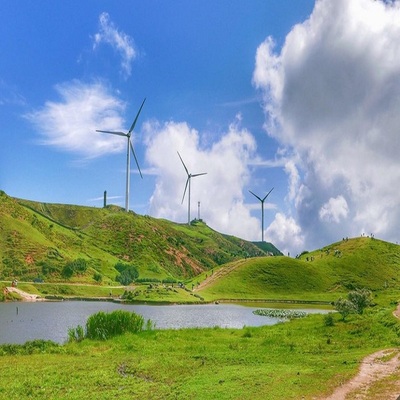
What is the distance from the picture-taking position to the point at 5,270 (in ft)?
536

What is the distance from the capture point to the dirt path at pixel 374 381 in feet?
85.7

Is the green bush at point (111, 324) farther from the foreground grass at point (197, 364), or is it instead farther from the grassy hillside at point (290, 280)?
the grassy hillside at point (290, 280)

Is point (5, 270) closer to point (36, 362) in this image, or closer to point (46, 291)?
point (46, 291)

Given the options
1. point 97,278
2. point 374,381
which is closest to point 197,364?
point 374,381

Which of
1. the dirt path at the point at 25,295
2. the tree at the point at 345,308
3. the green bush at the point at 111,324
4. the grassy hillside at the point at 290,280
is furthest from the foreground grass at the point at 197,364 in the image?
the grassy hillside at the point at 290,280

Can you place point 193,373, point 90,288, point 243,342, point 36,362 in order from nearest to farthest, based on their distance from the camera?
point 193,373
point 36,362
point 243,342
point 90,288

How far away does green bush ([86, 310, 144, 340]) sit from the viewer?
2036 inches

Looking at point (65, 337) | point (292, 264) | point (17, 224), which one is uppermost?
point (17, 224)

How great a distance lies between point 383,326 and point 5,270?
14251 cm

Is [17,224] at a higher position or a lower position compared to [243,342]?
higher

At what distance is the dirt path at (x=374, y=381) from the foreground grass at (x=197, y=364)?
809mm

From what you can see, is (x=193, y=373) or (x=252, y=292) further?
(x=252, y=292)

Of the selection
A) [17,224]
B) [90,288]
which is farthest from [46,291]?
[17,224]

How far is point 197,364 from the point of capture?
1462 inches
